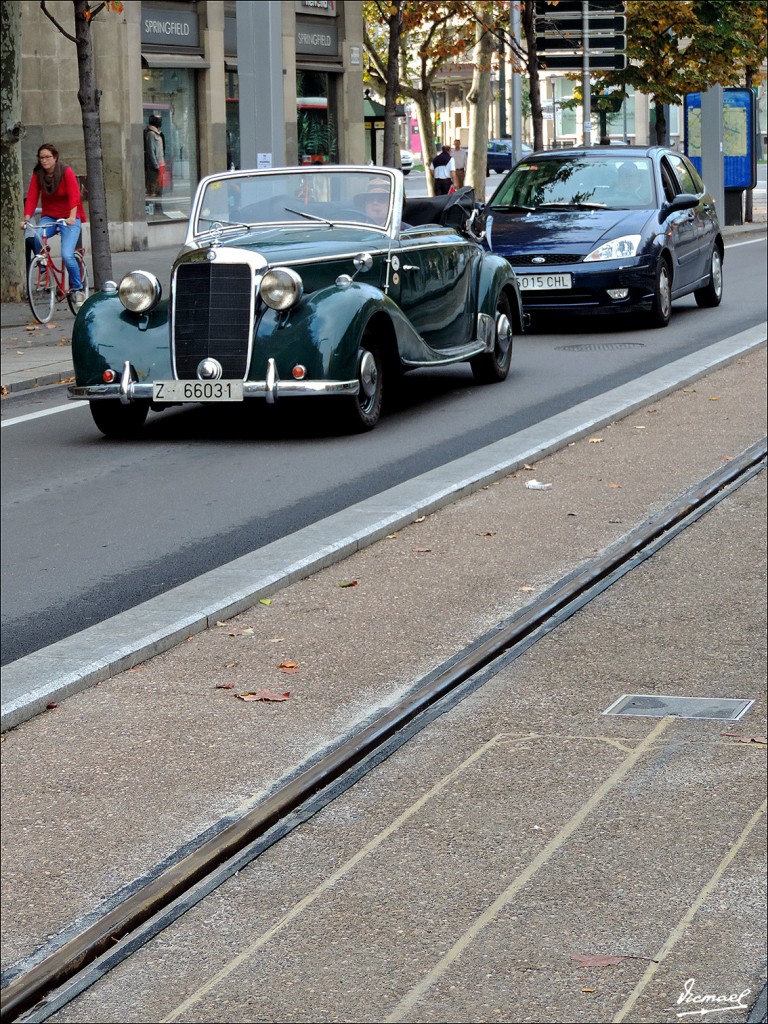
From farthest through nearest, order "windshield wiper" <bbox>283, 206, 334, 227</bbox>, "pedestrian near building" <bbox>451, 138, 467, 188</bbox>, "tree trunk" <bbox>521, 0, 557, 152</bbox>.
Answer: "pedestrian near building" <bbox>451, 138, 467, 188</bbox> < "tree trunk" <bbox>521, 0, 557, 152</bbox> < "windshield wiper" <bbox>283, 206, 334, 227</bbox>

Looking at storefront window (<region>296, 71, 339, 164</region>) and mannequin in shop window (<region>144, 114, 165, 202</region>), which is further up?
storefront window (<region>296, 71, 339, 164</region>)

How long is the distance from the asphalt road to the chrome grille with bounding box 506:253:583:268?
1.37 m

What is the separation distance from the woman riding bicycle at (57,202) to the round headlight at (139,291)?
7.69 m

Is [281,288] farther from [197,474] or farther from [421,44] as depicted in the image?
[421,44]

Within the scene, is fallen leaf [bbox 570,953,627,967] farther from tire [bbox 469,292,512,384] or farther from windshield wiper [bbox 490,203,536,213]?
windshield wiper [bbox 490,203,536,213]

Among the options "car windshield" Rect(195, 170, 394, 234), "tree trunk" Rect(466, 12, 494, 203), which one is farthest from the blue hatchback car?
"tree trunk" Rect(466, 12, 494, 203)

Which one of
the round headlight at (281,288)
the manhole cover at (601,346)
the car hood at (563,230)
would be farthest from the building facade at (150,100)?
the round headlight at (281,288)

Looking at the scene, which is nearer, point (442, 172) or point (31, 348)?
point (31, 348)

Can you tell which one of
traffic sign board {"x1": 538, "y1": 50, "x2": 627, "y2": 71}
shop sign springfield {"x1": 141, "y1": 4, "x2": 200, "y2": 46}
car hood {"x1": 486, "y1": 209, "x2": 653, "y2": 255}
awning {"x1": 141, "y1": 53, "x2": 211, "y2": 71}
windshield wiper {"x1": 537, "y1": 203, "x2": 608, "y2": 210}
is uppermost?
shop sign springfield {"x1": 141, "y1": 4, "x2": 200, "y2": 46}

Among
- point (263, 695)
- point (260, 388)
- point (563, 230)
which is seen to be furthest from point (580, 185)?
point (263, 695)

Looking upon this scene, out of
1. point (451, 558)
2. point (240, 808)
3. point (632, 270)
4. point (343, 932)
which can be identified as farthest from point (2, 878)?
point (632, 270)

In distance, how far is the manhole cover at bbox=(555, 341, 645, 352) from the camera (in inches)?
611

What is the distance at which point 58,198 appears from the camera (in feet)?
62.2

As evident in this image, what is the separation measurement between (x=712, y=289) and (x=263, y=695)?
47.7 feet
